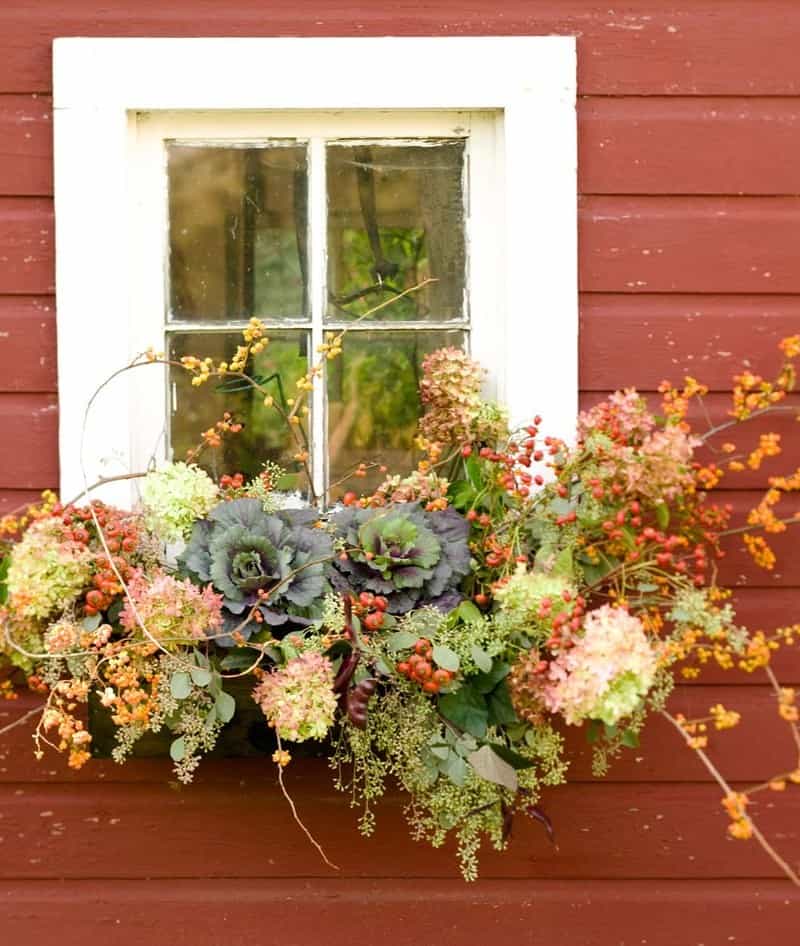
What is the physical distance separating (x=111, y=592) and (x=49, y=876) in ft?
2.03

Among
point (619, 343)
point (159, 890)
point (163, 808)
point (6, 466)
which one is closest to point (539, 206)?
point (619, 343)

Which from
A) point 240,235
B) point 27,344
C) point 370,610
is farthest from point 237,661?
point 240,235

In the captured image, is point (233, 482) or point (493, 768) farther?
point (233, 482)

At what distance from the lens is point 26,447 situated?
82.0 inches

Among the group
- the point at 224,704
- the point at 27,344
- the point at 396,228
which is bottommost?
the point at 224,704

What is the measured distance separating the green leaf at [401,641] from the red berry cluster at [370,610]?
3 cm

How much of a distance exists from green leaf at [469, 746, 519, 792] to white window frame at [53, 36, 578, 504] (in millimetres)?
570

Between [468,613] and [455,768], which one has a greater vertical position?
[468,613]

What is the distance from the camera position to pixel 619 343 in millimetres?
2086

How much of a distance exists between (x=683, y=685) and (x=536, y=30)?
1.18 meters

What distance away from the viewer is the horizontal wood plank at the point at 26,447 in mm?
2080

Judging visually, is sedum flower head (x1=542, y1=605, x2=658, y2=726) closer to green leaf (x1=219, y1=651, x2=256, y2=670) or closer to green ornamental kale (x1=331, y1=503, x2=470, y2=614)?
green ornamental kale (x1=331, y1=503, x2=470, y2=614)

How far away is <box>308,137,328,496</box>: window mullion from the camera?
86.0 inches

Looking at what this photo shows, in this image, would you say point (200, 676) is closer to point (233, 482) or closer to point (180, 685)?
point (180, 685)
